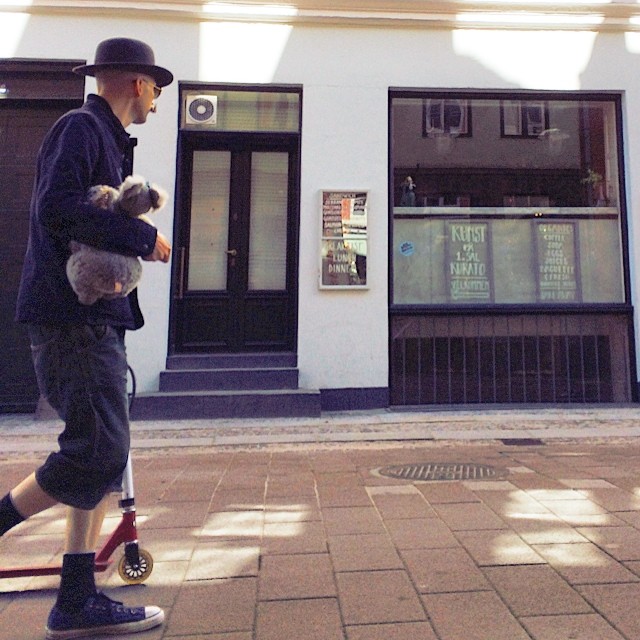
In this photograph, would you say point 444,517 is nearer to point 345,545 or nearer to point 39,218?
point 345,545

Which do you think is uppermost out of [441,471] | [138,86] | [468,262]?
[468,262]

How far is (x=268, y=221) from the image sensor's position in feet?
24.9

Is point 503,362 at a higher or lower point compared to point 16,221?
lower

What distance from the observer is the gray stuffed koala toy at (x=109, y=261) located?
1.83 m

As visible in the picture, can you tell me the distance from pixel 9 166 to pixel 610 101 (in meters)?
8.06

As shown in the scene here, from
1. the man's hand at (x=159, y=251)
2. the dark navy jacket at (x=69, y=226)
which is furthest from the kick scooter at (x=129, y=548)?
the man's hand at (x=159, y=251)

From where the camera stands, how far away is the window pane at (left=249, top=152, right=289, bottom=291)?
7.54 metres

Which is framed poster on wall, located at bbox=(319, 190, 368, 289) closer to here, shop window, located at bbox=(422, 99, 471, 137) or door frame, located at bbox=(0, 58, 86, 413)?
shop window, located at bbox=(422, 99, 471, 137)

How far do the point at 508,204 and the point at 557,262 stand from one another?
1.01 meters

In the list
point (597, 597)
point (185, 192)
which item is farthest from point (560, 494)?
point (185, 192)

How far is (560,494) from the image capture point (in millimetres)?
3559

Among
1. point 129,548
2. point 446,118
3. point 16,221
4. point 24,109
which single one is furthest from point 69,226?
point 446,118

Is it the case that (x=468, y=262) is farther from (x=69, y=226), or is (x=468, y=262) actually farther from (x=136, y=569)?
(x=69, y=226)

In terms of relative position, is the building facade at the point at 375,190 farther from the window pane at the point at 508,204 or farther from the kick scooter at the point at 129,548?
the kick scooter at the point at 129,548
